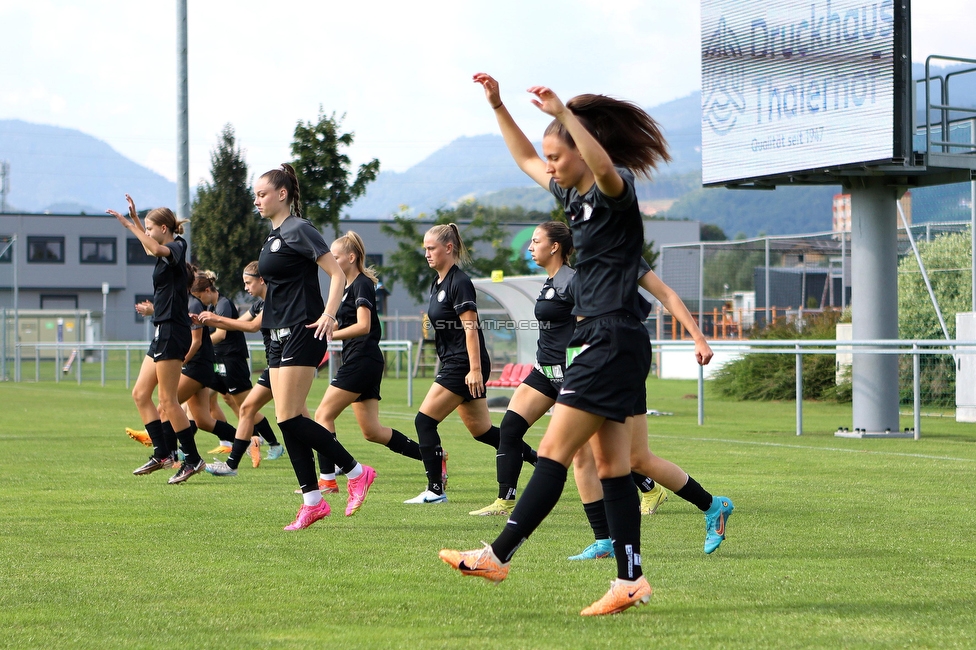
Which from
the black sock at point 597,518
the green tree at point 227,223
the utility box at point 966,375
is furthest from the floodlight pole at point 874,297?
the green tree at point 227,223

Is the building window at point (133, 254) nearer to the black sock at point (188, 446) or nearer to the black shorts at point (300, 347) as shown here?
the black sock at point (188, 446)

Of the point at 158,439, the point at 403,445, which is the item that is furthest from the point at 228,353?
the point at 403,445

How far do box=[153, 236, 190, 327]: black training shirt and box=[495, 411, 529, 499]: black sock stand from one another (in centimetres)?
307

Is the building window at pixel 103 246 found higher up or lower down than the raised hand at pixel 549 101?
higher up

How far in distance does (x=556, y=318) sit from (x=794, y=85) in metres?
8.91

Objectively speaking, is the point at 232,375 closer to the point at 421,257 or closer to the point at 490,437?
the point at 490,437

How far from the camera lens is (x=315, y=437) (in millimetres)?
6902

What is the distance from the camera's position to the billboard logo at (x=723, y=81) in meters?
15.5

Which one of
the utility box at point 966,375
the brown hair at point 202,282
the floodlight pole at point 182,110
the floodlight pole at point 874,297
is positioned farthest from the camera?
the floodlight pole at point 182,110

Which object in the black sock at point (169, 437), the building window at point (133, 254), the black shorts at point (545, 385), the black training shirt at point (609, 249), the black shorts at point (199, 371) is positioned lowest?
the black sock at point (169, 437)

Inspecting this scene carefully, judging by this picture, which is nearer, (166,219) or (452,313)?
(452,313)

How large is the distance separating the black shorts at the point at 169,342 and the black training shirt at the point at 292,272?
7.93 ft

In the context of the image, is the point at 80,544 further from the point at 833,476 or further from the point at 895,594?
the point at 833,476

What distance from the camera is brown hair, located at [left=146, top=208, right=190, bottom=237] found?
8.83 m
